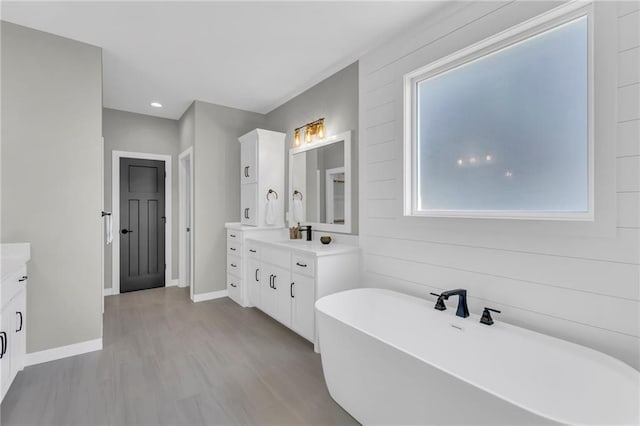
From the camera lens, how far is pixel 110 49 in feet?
9.09

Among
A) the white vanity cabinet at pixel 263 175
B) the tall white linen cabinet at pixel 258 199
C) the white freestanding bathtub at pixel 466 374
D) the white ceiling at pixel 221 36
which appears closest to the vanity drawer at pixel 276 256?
the tall white linen cabinet at pixel 258 199

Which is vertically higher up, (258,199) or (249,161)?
(249,161)

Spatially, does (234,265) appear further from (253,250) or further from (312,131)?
(312,131)

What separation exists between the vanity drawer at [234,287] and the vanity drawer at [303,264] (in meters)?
1.33

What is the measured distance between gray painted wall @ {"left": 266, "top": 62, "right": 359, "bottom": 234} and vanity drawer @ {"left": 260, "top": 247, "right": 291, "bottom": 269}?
71cm

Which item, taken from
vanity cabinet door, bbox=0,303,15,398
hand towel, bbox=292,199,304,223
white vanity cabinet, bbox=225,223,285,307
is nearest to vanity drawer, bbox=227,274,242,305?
white vanity cabinet, bbox=225,223,285,307

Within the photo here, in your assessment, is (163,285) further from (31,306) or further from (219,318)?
(31,306)

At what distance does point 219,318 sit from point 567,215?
130 inches

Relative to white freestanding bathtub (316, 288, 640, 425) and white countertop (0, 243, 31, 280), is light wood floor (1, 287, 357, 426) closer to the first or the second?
white freestanding bathtub (316, 288, 640, 425)

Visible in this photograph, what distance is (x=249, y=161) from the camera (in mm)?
4117

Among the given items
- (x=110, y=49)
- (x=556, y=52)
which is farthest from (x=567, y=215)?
(x=110, y=49)

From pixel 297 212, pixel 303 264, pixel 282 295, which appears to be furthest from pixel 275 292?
pixel 297 212

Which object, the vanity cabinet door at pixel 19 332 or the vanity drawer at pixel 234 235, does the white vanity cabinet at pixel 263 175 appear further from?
the vanity cabinet door at pixel 19 332

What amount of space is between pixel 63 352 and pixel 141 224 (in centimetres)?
242
